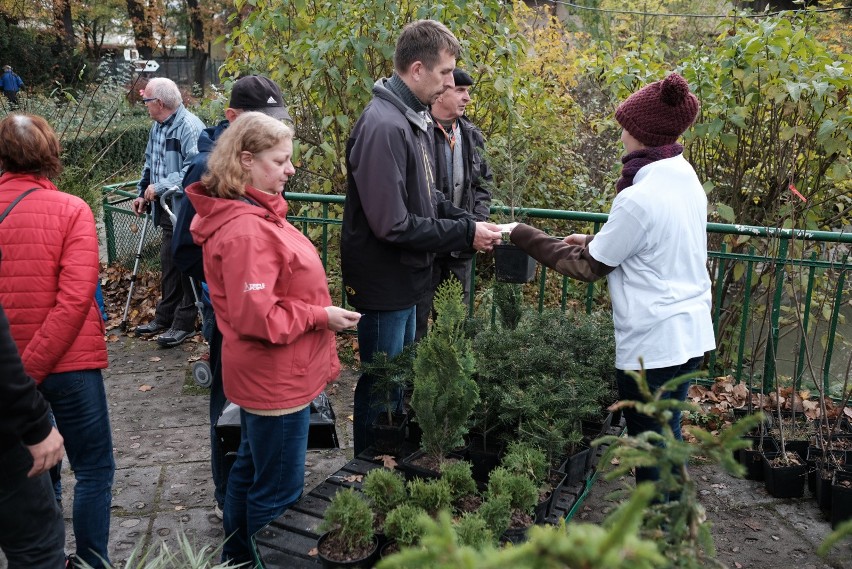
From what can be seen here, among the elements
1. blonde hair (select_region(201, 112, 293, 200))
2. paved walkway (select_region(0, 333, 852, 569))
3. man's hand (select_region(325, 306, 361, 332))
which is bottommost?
paved walkway (select_region(0, 333, 852, 569))

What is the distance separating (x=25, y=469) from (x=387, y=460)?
4.65ft

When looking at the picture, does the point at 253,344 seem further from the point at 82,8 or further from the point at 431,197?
the point at 82,8

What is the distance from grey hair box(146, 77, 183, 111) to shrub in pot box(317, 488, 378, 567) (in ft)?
15.5

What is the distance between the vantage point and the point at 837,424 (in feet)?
13.6

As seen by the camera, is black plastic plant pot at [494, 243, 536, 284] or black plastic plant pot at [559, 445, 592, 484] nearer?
black plastic plant pot at [559, 445, 592, 484]

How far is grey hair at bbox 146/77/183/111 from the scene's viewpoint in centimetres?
616

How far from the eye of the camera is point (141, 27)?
106 ft

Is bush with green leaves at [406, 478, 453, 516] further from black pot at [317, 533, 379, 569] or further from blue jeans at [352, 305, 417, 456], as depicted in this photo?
blue jeans at [352, 305, 417, 456]

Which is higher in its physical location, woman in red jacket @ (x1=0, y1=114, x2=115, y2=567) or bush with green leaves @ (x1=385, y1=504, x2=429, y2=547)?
woman in red jacket @ (x1=0, y1=114, x2=115, y2=567)

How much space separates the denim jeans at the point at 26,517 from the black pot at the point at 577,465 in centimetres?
190

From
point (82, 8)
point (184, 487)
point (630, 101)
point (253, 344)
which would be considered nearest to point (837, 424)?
point (630, 101)

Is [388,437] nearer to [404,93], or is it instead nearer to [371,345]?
[371,345]

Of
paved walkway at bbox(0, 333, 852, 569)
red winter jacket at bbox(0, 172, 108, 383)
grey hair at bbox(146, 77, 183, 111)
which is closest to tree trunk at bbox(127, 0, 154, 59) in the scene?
grey hair at bbox(146, 77, 183, 111)

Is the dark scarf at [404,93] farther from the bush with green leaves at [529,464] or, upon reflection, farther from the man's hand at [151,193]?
the man's hand at [151,193]
